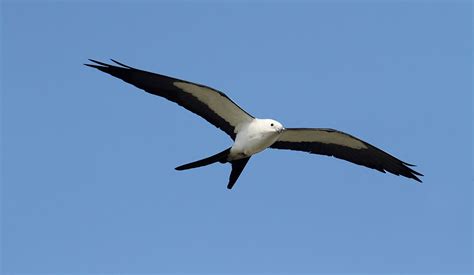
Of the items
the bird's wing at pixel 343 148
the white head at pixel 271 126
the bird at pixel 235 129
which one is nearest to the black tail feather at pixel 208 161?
the bird at pixel 235 129

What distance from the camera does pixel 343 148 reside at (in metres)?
21.1

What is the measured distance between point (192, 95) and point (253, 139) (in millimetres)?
1454

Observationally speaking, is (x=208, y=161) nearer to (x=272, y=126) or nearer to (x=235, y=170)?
(x=235, y=170)

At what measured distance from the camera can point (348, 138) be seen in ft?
67.8

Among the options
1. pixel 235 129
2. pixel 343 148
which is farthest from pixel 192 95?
pixel 343 148

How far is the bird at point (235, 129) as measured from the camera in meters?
19.3

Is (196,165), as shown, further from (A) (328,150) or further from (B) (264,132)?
(A) (328,150)

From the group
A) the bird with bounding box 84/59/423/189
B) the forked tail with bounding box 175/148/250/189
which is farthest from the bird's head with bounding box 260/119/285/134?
the forked tail with bounding box 175/148/250/189

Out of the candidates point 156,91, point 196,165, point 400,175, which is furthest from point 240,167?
point 400,175

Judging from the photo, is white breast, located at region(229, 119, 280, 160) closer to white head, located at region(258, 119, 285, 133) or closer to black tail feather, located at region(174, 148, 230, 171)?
white head, located at region(258, 119, 285, 133)

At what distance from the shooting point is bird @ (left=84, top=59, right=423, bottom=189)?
1933 centimetres

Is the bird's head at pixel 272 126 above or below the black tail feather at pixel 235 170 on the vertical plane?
above

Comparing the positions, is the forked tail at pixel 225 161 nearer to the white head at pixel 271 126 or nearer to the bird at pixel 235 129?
the bird at pixel 235 129

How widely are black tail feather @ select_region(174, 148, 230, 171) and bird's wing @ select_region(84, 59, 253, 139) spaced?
0.51m
